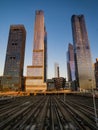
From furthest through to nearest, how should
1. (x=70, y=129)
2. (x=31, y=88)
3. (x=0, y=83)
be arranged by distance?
(x=0, y=83)
(x=31, y=88)
(x=70, y=129)

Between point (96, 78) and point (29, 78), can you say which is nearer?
point (29, 78)

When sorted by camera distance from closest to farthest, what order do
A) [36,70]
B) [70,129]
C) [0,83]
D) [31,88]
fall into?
[70,129]
[31,88]
[36,70]
[0,83]

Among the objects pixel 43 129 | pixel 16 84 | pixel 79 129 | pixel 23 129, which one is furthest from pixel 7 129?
pixel 16 84

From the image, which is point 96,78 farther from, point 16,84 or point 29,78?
point 16,84

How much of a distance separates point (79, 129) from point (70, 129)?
917 mm

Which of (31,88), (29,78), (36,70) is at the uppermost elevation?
(36,70)

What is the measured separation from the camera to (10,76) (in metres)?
196

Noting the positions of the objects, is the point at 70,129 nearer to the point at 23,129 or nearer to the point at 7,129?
the point at 23,129

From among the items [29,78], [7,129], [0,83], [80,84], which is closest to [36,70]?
[29,78]

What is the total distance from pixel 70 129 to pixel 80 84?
7822 inches

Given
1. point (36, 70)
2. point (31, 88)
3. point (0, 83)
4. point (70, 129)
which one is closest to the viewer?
point (70, 129)

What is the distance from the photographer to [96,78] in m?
187

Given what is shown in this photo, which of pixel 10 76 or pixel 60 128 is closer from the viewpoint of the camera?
pixel 60 128

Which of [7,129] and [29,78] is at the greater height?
[29,78]
